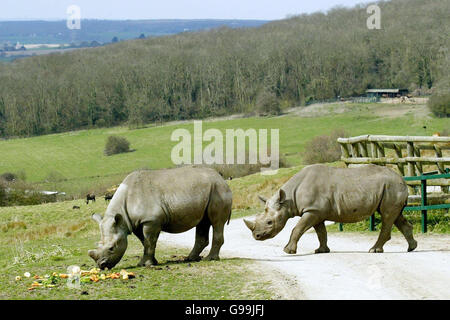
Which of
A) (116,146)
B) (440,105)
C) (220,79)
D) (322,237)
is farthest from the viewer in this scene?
(220,79)

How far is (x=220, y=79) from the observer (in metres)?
156

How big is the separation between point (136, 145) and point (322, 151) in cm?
5226

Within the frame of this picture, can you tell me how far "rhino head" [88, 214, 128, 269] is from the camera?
1548cm

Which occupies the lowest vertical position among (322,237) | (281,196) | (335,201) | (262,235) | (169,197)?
(322,237)

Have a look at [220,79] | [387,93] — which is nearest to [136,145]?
[220,79]

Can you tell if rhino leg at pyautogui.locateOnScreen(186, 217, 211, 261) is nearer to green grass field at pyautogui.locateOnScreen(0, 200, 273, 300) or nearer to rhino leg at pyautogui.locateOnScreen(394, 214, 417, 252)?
green grass field at pyautogui.locateOnScreen(0, 200, 273, 300)

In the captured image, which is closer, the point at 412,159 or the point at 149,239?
the point at 149,239

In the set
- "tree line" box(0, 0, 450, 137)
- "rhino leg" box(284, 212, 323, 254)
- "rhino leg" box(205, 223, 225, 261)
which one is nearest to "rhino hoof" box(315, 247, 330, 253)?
"rhino leg" box(284, 212, 323, 254)

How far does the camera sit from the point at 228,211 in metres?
16.6

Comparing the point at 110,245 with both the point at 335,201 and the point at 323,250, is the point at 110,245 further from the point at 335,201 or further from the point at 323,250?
the point at 335,201

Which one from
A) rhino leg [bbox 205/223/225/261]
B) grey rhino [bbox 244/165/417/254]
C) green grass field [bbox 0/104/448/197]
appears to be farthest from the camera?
green grass field [bbox 0/104/448/197]
